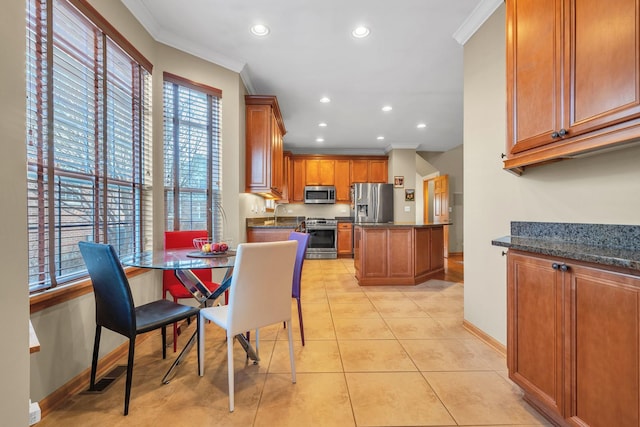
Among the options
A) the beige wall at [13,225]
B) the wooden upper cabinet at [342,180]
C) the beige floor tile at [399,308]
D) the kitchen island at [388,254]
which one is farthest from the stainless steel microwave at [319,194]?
the beige wall at [13,225]

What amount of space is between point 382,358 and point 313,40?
279 cm

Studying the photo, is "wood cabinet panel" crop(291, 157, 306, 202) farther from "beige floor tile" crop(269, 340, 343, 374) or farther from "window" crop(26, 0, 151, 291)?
"beige floor tile" crop(269, 340, 343, 374)

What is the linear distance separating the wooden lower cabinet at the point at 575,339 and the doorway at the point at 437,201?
569 cm

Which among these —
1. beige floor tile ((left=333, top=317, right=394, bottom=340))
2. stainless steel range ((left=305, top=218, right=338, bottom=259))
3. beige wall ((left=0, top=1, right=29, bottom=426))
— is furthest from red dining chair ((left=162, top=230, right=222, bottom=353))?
stainless steel range ((left=305, top=218, right=338, bottom=259))

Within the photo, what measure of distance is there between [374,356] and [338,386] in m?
0.45

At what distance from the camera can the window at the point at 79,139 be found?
146 cm

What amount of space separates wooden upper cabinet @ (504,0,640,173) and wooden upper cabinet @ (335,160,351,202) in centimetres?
507

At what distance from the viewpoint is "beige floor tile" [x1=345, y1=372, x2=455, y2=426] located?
138 centimetres

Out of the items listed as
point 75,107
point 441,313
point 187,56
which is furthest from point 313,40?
point 441,313

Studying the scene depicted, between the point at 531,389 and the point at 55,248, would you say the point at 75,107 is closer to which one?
the point at 55,248

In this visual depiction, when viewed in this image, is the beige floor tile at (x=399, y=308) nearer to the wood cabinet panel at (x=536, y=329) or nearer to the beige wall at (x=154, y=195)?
the wood cabinet panel at (x=536, y=329)

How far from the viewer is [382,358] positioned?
77.6 inches

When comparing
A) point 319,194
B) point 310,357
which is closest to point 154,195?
point 310,357

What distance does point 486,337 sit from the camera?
2.20 meters
